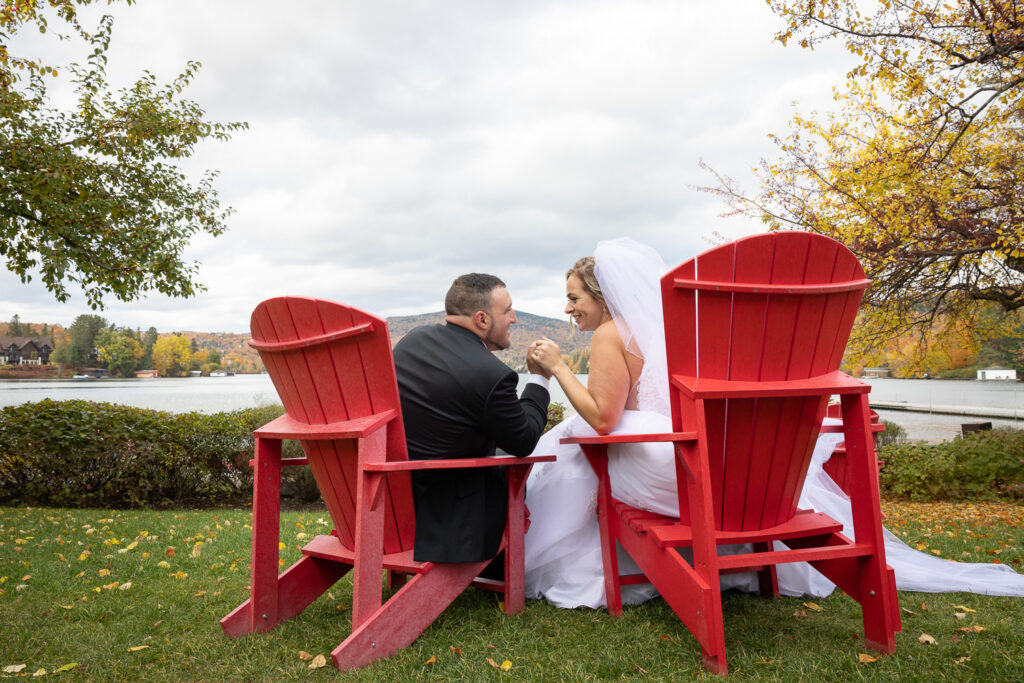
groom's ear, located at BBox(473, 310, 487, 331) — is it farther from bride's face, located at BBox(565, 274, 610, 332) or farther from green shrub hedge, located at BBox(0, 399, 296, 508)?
green shrub hedge, located at BBox(0, 399, 296, 508)

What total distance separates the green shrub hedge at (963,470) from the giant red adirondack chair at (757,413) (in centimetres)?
755

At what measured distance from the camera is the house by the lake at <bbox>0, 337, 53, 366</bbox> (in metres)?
29.0

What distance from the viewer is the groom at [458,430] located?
2.69 metres

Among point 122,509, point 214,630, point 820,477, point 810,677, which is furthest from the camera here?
point 122,509

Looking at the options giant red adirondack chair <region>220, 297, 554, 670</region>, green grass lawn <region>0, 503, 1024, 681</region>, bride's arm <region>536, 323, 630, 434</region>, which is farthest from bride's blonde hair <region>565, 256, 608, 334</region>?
green grass lawn <region>0, 503, 1024, 681</region>

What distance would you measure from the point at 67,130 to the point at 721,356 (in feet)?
30.1

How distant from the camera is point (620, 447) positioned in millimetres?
2990

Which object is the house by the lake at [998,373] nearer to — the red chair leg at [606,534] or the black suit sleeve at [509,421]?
the red chair leg at [606,534]

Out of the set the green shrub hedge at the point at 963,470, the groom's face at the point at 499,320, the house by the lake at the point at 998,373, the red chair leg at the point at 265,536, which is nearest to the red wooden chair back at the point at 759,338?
the groom's face at the point at 499,320

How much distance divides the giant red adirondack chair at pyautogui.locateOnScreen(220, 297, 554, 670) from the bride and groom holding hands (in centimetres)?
13

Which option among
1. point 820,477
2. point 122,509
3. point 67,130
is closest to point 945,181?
point 820,477

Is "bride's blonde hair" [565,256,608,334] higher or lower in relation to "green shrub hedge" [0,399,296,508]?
higher

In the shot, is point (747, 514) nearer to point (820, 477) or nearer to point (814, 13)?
point (820, 477)

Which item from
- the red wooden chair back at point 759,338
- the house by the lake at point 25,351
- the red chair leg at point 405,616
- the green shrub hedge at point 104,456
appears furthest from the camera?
the house by the lake at point 25,351
